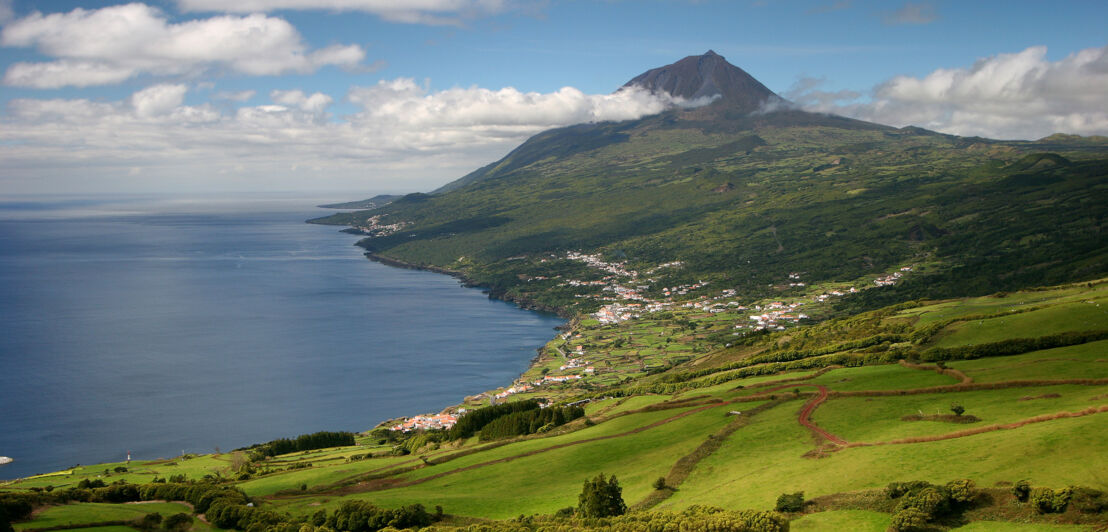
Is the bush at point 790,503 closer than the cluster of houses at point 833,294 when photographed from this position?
Yes

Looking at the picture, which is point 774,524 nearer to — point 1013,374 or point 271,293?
point 1013,374

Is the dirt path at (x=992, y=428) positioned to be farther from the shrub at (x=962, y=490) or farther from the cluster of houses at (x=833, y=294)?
the cluster of houses at (x=833, y=294)

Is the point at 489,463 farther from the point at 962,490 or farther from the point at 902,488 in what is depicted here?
the point at 962,490

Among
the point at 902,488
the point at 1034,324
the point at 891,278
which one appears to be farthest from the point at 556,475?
the point at 891,278

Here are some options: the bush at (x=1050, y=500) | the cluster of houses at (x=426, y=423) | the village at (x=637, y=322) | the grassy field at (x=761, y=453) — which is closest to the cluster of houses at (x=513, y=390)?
the village at (x=637, y=322)

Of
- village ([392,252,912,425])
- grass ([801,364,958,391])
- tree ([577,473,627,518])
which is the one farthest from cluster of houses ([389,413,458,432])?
tree ([577,473,627,518])

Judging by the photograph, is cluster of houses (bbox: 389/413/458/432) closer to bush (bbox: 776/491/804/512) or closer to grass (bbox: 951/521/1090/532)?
bush (bbox: 776/491/804/512)

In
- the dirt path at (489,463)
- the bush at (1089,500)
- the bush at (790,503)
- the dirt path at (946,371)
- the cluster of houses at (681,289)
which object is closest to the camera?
the bush at (1089,500)
